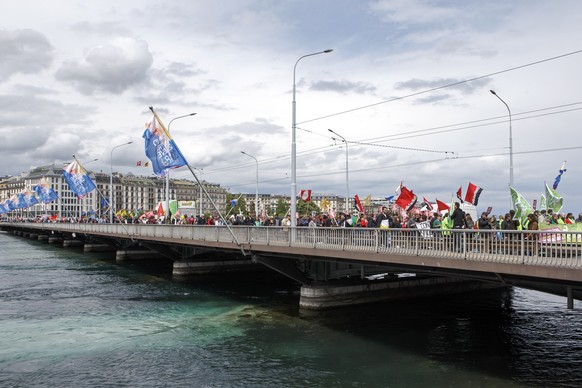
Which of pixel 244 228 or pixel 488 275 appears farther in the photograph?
pixel 244 228

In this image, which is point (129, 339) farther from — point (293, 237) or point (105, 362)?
point (293, 237)

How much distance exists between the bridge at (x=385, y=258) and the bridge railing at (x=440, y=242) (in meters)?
0.03

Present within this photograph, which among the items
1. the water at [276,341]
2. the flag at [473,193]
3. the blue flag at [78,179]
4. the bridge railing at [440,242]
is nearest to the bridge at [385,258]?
the bridge railing at [440,242]

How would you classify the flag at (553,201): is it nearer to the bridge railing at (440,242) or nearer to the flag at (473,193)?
the flag at (473,193)

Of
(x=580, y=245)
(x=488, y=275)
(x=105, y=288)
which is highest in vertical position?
(x=580, y=245)

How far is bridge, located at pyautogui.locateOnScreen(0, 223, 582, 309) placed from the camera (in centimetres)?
1534

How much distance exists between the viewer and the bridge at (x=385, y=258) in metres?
15.3

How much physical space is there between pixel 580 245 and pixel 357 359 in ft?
29.0

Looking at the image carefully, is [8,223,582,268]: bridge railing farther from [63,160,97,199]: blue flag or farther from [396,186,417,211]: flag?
[63,160,97,199]: blue flag

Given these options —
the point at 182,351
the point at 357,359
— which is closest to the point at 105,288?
the point at 182,351

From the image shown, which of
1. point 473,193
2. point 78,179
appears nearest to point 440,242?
point 473,193

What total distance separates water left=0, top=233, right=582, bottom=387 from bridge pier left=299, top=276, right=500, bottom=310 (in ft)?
2.39

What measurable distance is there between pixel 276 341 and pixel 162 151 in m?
13.8

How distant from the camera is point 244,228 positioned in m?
30.2
